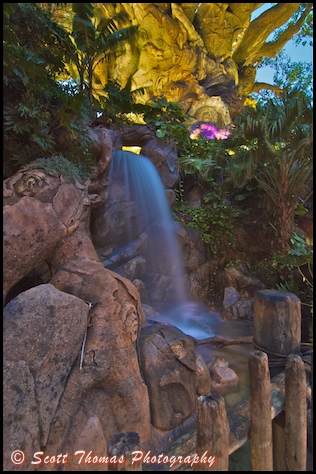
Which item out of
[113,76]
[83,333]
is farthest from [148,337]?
[113,76]

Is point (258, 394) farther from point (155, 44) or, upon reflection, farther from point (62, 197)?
point (155, 44)

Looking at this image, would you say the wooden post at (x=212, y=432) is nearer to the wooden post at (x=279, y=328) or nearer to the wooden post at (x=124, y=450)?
the wooden post at (x=124, y=450)

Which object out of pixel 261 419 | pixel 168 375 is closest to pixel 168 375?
pixel 168 375

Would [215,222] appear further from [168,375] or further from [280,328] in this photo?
[168,375]

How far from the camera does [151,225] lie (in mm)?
6207

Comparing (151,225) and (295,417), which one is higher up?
(151,225)

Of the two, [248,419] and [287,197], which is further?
[287,197]

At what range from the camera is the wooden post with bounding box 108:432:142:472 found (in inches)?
39.4

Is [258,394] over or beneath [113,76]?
beneath

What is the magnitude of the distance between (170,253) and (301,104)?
390cm

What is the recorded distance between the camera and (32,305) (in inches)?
83.9

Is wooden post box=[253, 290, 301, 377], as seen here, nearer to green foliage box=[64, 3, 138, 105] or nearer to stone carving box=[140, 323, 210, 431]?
stone carving box=[140, 323, 210, 431]

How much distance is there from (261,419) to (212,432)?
0.58m

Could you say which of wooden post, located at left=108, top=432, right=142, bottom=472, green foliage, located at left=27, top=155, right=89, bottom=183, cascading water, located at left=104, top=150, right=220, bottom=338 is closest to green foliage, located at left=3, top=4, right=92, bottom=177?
green foliage, located at left=27, top=155, right=89, bottom=183
